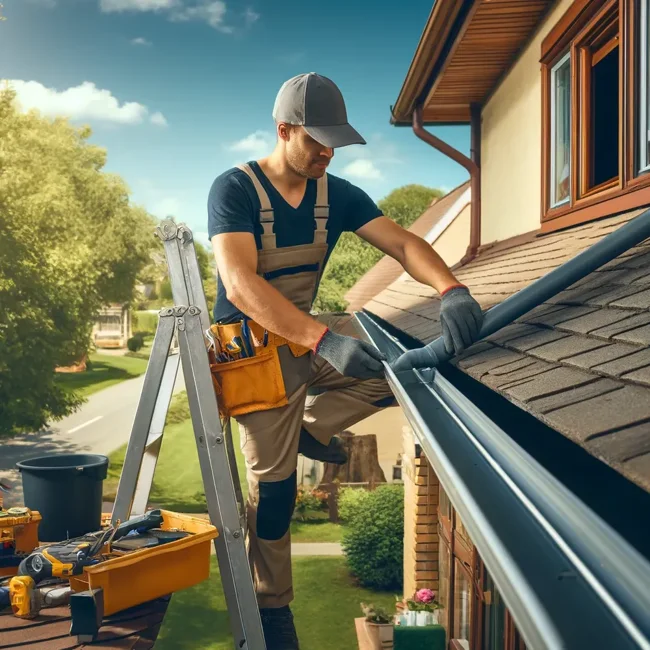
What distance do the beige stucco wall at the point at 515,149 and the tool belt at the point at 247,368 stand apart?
3.18 meters

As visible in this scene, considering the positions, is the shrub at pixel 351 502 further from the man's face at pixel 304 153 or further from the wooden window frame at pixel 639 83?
the man's face at pixel 304 153

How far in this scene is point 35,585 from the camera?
3322mm

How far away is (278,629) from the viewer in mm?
3244

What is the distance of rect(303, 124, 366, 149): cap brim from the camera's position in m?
2.96

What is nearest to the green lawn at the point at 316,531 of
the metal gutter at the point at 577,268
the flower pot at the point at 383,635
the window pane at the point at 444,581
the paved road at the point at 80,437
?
the paved road at the point at 80,437

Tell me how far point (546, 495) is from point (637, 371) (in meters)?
0.37

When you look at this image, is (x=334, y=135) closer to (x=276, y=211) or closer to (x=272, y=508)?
(x=276, y=211)

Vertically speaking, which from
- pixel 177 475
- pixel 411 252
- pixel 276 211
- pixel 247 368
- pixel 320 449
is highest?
pixel 276 211

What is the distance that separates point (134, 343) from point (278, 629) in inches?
2527

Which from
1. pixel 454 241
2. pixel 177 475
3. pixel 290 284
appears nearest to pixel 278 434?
pixel 290 284

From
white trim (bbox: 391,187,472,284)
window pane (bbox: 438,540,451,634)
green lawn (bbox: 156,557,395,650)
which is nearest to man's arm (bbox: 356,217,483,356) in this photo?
window pane (bbox: 438,540,451,634)

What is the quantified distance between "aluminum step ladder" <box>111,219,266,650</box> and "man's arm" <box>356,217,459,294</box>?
2.54ft

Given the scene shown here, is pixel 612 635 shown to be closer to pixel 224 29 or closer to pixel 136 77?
pixel 136 77

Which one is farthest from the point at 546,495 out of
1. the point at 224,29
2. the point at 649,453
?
the point at 224,29
